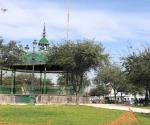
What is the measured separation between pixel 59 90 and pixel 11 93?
339 inches

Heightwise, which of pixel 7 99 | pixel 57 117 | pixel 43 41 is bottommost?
pixel 57 117

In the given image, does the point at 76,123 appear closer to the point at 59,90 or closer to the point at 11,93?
the point at 11,93

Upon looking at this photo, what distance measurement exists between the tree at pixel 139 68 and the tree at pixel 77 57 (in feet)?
17.0

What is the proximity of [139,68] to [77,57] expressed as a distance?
853 cm

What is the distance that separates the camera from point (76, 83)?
70000 mm

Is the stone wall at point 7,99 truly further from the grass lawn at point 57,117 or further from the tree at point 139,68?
the grass lawn at point 57,117

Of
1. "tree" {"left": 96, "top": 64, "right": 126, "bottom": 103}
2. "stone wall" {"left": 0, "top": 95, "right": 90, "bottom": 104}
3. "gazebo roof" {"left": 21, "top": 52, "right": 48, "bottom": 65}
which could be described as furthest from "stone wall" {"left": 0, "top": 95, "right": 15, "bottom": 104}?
"tree" {"left": 96, "top": 64, "right": 126, "bottom": 103}

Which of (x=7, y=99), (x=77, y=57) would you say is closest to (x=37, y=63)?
(x=77, y=57)

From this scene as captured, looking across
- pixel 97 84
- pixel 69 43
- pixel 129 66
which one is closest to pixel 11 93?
pixel 69 43

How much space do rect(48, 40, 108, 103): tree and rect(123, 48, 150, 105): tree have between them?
5191mm

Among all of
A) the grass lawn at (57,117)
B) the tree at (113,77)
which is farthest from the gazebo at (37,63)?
the grass lawn at (57,117)

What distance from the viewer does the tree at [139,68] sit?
6886cm

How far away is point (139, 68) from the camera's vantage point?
232ft

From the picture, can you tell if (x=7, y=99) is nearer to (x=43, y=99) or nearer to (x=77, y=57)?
(x=43, y=99)
